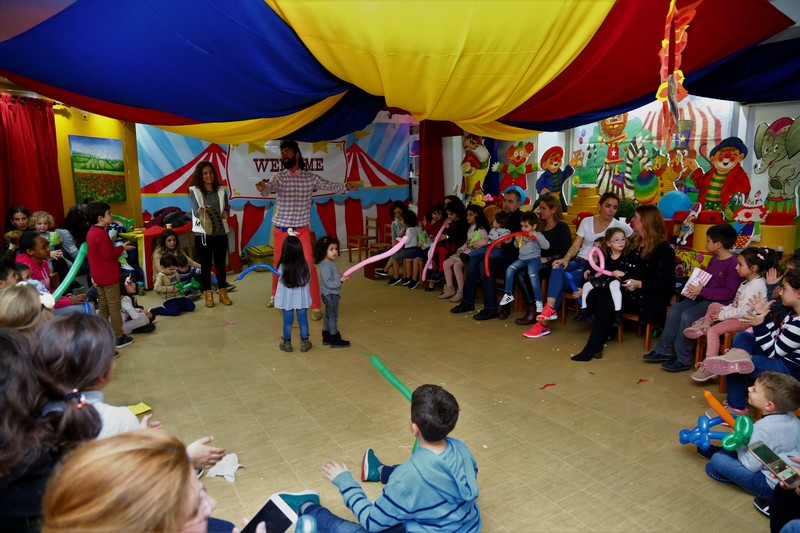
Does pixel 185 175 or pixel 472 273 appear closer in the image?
pixel 472 273

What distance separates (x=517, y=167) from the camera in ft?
23.5

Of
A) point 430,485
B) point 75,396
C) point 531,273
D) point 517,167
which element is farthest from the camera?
point 517,167

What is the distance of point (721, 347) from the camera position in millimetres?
3904

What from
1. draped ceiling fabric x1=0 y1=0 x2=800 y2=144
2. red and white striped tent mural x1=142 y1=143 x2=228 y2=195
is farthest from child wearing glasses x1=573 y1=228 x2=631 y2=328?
red and white striped tent mural x1=142 y1=143 x2=228 y2=195

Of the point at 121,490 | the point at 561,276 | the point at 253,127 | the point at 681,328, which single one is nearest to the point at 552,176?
the point at 561,276

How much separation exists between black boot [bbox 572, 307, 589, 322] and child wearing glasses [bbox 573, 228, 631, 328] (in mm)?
199

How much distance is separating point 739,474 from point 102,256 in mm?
4357

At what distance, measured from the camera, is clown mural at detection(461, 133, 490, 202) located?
7.18 meters

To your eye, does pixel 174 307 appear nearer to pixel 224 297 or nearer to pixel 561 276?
pixel 224 297

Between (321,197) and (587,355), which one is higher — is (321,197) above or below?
above

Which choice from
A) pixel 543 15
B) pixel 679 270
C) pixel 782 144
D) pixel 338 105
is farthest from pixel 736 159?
pixel 338 105

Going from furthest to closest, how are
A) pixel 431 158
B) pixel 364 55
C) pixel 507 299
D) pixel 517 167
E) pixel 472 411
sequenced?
pixel 517 167
pixel 431 158
pixel 507 299
pixel 472 411
pixel 364 55

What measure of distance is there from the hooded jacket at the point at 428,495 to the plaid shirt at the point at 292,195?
3.66 meters

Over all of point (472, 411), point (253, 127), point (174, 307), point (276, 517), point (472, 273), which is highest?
point (253, 127)
